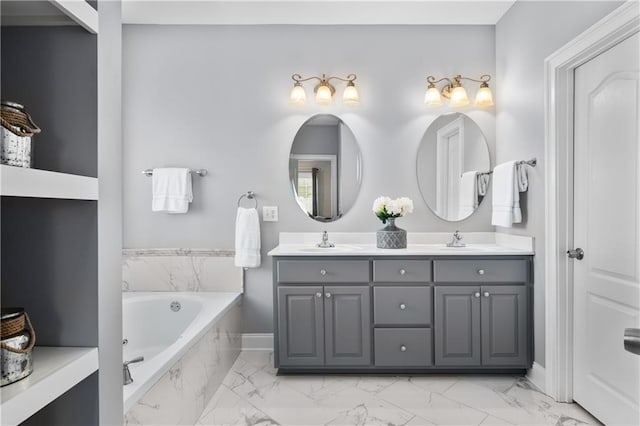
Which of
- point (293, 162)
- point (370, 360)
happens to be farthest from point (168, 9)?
point (370, 360)

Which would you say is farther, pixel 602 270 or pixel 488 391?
pixel 488 391

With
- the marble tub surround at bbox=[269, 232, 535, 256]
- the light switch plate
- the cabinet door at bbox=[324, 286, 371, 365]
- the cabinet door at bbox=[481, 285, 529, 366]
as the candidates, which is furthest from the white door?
the light switch plate

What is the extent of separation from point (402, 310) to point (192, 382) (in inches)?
52.5

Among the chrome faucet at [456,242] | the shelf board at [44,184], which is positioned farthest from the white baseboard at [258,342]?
the shelf board at [44,184]

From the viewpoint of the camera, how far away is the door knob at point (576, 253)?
2380 mm

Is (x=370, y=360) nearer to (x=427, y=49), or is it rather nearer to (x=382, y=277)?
(x=382, y=277)

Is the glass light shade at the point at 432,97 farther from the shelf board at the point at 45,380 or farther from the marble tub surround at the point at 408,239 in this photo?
the shelf board at the point at 45,380

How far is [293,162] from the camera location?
132 inches

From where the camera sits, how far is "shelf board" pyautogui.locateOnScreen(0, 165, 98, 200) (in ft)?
2.11

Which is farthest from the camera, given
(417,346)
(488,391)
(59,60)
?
(417,346)

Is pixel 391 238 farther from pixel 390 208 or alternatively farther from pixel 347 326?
pixel 347 326

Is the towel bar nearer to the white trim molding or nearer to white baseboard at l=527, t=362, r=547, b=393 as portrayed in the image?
the white trim molding

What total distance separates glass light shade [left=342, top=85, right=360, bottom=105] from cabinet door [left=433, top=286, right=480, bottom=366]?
1.50 metres

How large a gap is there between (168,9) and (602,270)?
318cm
